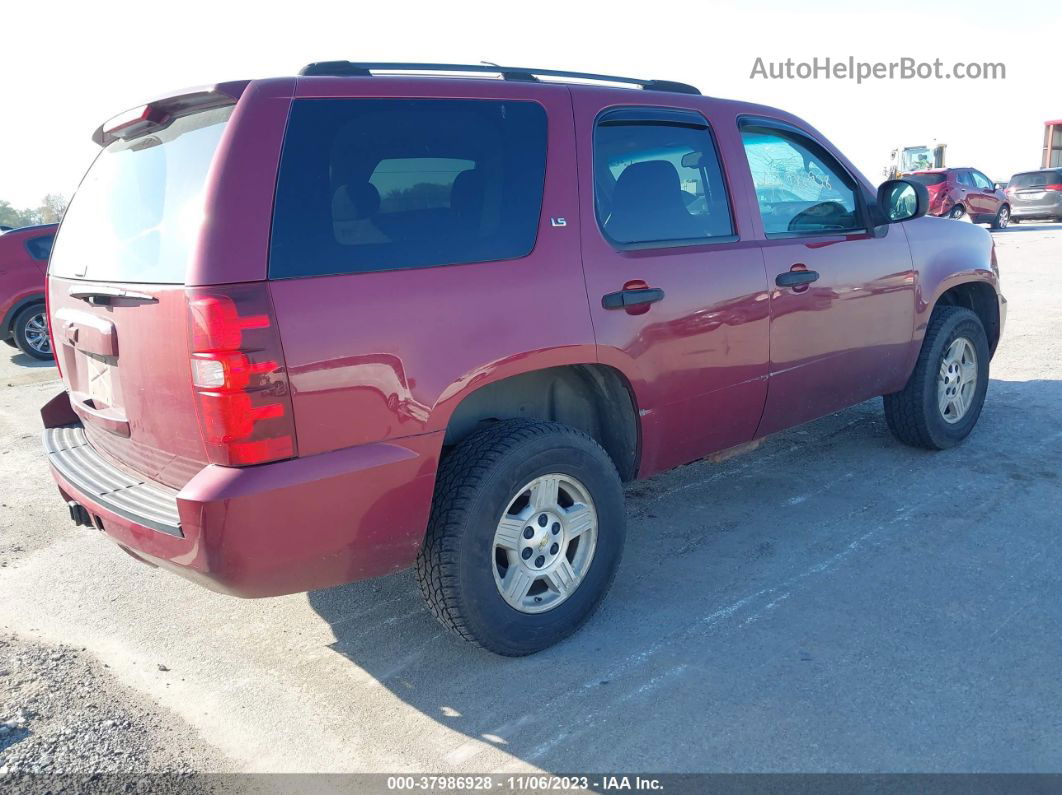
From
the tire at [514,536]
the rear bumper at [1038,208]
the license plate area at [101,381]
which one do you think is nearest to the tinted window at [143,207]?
the license plate area at [101,381]

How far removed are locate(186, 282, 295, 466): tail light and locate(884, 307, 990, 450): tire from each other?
3.81m

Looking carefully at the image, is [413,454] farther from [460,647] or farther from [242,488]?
[460,647]

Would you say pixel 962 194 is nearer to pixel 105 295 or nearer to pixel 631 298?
pixel 631 298

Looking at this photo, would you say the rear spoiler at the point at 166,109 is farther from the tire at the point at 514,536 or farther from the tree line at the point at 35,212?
the tree line at the point at 35,212

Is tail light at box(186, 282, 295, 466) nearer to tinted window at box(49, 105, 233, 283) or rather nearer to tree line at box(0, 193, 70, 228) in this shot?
tinted window at box(49, 105, 233, 283)

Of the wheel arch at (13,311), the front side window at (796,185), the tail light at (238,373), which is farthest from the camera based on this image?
the wheel arch at (13,311)

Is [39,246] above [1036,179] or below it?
below

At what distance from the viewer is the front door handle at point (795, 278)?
13.1ft

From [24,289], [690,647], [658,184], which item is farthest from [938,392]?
[24,289]

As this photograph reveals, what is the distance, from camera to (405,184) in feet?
9.39

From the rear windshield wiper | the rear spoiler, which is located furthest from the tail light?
the rear spoiler

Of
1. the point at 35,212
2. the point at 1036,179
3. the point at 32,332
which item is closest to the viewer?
the point at 32,332

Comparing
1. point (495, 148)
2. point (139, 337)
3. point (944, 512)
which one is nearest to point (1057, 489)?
point (944, 512)

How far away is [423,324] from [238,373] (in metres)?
0.59
